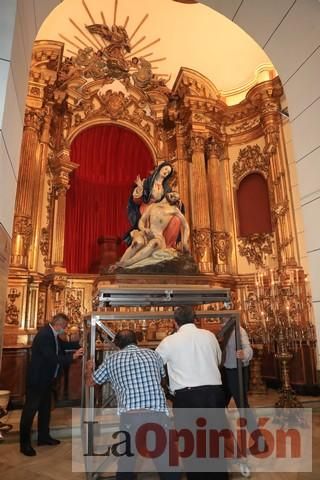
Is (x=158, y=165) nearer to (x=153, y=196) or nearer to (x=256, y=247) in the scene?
(x=153, y=196)

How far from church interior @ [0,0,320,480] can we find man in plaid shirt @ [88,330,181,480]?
2.93 metres

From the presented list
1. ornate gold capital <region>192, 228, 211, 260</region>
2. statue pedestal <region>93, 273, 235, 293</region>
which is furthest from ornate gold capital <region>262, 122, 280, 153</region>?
statue pedestal <region>93, 273, 235, 293</region>

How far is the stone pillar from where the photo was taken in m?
7.17

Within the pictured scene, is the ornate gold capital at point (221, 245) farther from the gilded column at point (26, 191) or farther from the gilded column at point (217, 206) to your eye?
the gilded column at point (26, 191)

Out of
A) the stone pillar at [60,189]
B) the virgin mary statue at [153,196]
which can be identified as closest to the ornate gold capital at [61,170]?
the stone pillar at [60,189]

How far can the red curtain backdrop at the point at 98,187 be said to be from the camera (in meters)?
8.02

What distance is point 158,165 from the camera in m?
5.80

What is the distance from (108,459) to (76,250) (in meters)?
5.53

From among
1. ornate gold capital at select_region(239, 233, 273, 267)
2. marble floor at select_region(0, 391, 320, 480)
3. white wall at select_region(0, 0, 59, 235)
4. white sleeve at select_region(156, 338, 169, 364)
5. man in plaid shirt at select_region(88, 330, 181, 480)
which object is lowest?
marble floor at select_region(0, 391, 320, 480)

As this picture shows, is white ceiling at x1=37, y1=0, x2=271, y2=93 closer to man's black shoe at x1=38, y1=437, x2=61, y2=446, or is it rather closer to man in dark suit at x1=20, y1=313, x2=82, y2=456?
man in dark suit at x1=20, y1=313, x2=82, y2=456

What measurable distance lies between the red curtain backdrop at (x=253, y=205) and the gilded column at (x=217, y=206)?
1.49ft

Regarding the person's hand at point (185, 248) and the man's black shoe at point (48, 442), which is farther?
the person's hand at point (185, 248)

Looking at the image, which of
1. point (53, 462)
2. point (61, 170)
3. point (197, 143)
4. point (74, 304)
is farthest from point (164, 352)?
point (197, 143)

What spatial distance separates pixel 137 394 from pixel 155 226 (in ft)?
10.6
